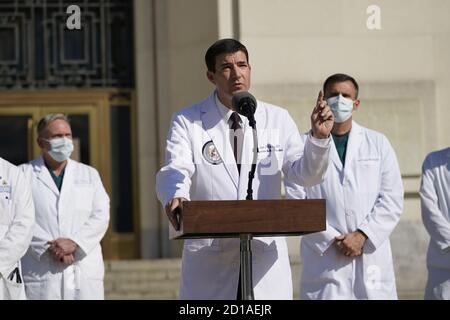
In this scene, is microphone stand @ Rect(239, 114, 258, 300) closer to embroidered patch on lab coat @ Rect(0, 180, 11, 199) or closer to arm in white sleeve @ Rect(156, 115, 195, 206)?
arm in white sleeve @ Rect(156, 115, 195, 206)

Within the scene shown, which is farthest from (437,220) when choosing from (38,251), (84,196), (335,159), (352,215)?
(38,251)

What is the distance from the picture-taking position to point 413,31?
605 inches

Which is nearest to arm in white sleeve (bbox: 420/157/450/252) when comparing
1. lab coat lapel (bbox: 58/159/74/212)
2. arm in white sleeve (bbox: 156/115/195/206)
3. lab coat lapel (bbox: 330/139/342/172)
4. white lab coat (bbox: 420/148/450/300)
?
white lab coat (bbox: 420/148/450/300)

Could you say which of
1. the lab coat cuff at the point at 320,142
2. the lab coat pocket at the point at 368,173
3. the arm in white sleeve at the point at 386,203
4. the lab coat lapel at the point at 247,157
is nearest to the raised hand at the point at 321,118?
the lab coat cuff at the point at 320,142

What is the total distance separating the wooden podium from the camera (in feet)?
22.0

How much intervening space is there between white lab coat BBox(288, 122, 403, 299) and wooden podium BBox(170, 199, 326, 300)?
2.63 m

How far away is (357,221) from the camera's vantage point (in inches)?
385

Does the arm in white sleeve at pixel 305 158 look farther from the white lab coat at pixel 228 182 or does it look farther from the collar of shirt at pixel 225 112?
the collar of shirt at pixel 225 112

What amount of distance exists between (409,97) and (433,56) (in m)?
0.53

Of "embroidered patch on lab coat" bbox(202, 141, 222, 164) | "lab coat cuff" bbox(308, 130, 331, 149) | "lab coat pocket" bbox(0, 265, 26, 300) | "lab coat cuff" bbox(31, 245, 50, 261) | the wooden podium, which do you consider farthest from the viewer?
"lab coat cuff" bbox(31, 245, 50, 261)

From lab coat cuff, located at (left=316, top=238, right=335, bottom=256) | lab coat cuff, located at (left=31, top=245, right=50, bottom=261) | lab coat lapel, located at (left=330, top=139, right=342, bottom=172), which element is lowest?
lab coat cuff, located at (left=31, top=245, right=50, bottom=261)

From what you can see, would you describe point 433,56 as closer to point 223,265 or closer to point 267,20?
point 267,20

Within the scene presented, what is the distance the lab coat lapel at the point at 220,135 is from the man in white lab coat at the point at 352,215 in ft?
5.95

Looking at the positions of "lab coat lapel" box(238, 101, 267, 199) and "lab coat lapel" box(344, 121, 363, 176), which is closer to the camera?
"lab coat lapel" box(238, 101, 267, 199)
